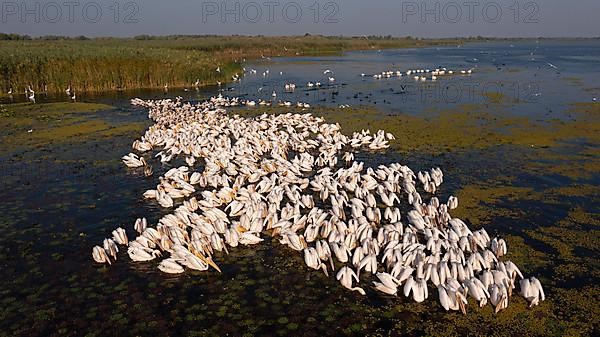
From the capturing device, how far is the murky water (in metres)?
7.25

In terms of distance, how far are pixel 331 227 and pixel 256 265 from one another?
1.90 m

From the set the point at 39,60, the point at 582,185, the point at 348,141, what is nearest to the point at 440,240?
the point at 582,185

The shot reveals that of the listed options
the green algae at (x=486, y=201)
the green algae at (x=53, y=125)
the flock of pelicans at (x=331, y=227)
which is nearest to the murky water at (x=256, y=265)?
the green algae at (x=486, y=201)

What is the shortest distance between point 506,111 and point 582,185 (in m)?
13.1

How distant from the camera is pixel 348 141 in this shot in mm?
18484

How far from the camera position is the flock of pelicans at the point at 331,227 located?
7988 millimetres

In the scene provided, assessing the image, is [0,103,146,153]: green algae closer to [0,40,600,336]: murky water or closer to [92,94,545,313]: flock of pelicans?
[0,40,600,336]: murky water

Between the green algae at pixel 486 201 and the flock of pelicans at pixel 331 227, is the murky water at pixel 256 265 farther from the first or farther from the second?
the flock of pelicans at pixel 331 227

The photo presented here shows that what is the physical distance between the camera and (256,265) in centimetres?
911

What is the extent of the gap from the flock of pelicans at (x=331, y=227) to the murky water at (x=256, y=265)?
0.29m

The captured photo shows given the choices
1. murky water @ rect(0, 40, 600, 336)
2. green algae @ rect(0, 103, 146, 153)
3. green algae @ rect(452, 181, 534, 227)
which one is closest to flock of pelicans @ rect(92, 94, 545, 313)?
murky water @ rect(0, 40, 600, 336)

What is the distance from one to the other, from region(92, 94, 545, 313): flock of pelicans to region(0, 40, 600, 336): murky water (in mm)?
295

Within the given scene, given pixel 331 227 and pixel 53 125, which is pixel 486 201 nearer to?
pixel 331 227

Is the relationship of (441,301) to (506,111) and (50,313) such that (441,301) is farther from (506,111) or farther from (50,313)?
(506,111)
